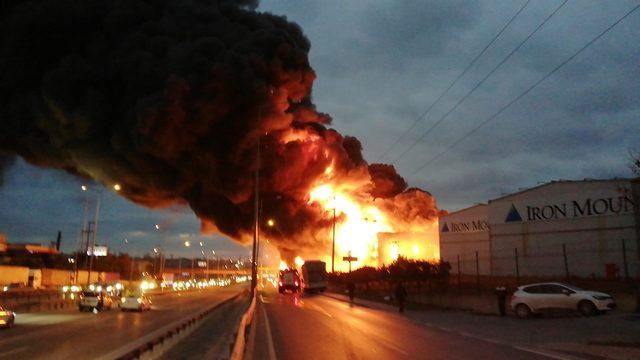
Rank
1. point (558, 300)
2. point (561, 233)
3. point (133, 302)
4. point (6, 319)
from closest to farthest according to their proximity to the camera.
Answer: point (6, 319)
point (558, 300)
point (133, 302)
point (561, 233)

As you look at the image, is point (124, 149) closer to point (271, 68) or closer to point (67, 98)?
point (67, 98)

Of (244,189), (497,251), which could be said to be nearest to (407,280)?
(497,251)

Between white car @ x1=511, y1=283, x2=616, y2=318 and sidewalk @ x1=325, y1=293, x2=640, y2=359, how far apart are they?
0.45 metres

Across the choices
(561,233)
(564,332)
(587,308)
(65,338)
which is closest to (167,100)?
(65,338)

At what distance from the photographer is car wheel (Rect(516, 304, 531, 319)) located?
25.1 metres

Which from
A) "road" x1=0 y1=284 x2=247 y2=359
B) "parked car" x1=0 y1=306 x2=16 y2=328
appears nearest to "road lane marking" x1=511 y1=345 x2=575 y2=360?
"road" x1=0 y1=284 x2=247 y2=359

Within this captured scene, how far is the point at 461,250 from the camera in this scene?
1853 inches

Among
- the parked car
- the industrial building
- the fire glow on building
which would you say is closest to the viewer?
the parked car

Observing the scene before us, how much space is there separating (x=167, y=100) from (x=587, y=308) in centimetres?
2855

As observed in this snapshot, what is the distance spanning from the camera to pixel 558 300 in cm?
2383

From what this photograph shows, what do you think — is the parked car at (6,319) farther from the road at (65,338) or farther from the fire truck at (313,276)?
the fire truck at (313,276)

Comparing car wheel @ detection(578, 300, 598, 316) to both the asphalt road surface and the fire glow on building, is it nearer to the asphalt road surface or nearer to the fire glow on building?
the asphalt road surface

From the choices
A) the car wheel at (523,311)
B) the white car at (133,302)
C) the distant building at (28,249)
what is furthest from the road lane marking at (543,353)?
the distant building at (28,249)

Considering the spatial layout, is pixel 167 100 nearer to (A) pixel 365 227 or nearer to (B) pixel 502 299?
(B) pixel 502 299
